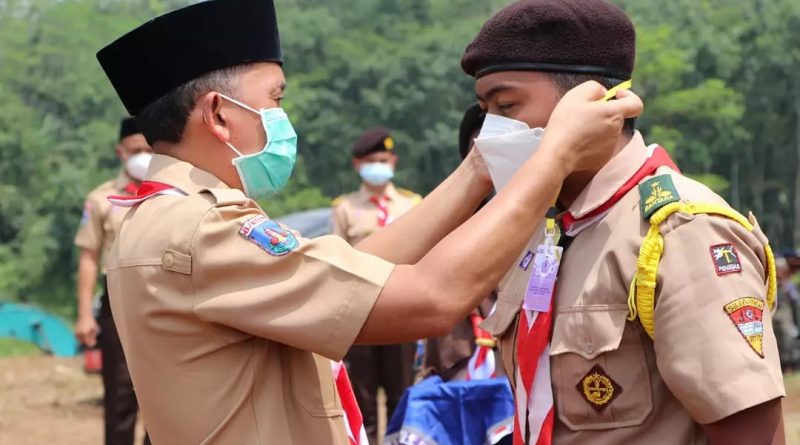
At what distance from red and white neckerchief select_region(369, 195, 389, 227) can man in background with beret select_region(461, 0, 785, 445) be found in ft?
18.9

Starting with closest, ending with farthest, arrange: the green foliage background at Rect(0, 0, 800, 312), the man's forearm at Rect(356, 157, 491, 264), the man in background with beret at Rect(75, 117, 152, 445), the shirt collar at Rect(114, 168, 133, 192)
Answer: the man's forearm at Rect(356, 157, 491, 264) → the man in background with beret at Rect(75, 117, 152, 445) → the shirt collar at Rect(114, 168, 133, 192) → the green foliage background at Rect(0, 0, 800, 312)

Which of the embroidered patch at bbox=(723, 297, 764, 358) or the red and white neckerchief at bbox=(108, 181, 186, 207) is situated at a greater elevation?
the red and white neckerchief at bbox=(108, 181, 186, 207)

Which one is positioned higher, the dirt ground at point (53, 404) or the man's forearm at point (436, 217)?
the man's forearm at point (436, 217)

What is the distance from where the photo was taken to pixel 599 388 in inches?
92.3

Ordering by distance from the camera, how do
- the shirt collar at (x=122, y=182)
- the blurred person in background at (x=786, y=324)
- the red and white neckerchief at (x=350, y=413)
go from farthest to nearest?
the blurred person in background at (x=786, y=324) < the shirt collar at (x=122, y=182) < the red and white neckerchief at (x=350, y=413)

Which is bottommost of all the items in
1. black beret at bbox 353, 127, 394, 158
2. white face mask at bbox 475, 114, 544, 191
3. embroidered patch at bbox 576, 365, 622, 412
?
black beret at bbox 353, 127, 394, 158

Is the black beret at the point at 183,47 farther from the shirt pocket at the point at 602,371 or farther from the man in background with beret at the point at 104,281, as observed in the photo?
the man in background with beret at the point at 104,281

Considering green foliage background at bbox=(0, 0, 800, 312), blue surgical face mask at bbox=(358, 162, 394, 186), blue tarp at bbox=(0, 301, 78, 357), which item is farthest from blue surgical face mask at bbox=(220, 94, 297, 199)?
green foliage background at bbox=(0, 0, 800, 312)

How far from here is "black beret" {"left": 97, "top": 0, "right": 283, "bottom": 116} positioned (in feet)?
8.18

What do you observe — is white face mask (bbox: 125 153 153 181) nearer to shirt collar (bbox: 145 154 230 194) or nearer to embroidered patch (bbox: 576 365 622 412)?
shirt collar (bbox: 145 154 230 194)

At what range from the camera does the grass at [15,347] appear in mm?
17856

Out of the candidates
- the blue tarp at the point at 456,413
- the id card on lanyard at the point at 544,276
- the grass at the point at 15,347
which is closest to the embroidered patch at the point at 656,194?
the id card on lanyard at the point at 544,276

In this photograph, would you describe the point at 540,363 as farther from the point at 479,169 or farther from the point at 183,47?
the point at 183,47

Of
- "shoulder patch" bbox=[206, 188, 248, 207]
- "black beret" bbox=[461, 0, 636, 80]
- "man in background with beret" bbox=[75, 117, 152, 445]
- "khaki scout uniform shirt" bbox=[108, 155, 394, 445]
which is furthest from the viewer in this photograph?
"man in background with beret" bbox=[75, 117, 152, 445]
